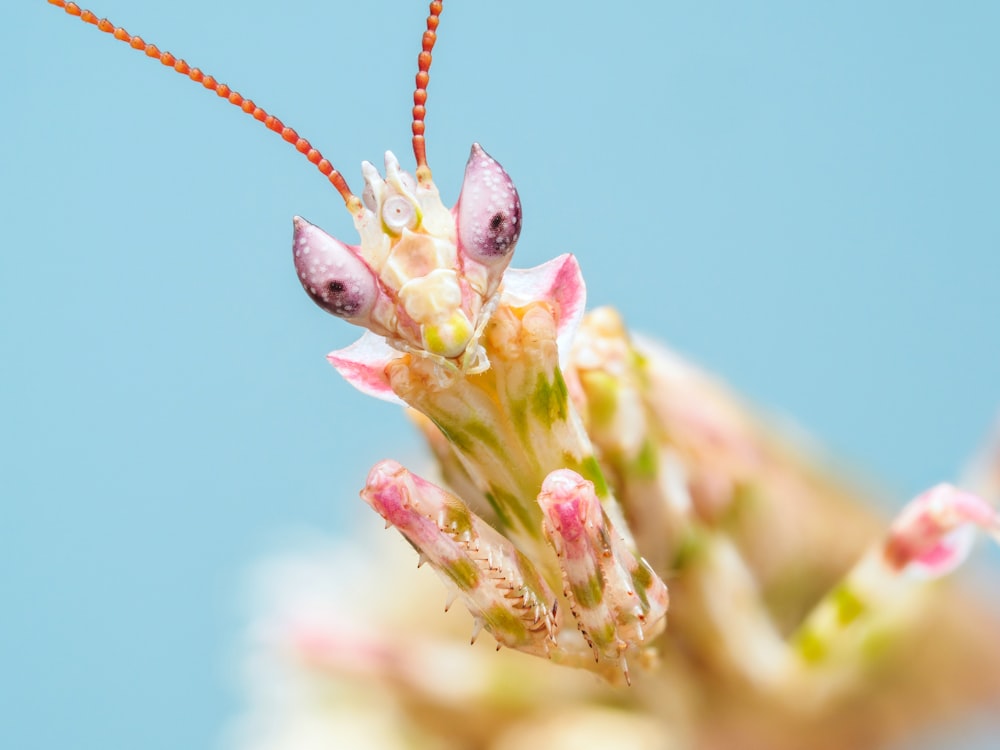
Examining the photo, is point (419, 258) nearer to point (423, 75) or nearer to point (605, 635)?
point (423, 75)

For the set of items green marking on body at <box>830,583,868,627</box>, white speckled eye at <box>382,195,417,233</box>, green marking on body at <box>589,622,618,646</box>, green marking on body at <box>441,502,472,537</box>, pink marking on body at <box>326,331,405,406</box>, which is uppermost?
green marking on body at <box>830,583,868,627</box>

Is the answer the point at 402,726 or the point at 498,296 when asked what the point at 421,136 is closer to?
the point at 498,296

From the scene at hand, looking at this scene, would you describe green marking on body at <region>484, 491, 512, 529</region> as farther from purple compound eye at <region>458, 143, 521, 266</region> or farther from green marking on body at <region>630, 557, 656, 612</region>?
purple compound eye at <region>458, 143, 521, 266</region>

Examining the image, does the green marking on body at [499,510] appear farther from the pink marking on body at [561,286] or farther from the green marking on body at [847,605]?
the green marking on body at [847,605]

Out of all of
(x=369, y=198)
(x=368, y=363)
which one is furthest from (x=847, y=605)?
(x=369, y=198)

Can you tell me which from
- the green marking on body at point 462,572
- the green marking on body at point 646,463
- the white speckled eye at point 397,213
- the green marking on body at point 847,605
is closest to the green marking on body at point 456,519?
the green marking on body at point 462,572

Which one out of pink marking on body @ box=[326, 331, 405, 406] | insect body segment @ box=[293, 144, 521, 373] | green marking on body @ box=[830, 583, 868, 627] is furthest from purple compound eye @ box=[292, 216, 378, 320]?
green marking on body @ box=[830, 583, 868, 627]

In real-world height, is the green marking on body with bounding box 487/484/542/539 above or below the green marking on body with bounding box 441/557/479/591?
above
